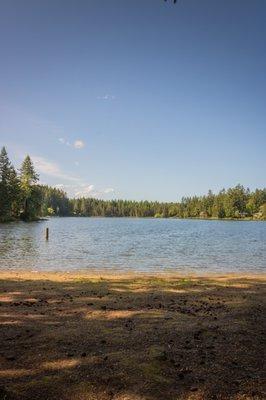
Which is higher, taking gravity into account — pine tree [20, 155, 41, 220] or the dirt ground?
pine tree [20, 155, 41, 220]

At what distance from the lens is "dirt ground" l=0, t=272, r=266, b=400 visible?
20.8ft

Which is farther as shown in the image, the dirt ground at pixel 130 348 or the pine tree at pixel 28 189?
the pine tree at pixel 28 189

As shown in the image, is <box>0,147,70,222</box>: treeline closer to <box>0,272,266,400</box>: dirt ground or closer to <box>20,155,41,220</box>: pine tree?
<box>20,155,41,220</box>: pine tree

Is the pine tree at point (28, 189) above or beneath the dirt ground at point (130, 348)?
above

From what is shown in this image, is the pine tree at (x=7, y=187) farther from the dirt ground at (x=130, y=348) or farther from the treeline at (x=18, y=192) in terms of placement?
the dirt ground at (x=130, y=348)

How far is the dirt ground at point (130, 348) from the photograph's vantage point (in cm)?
633

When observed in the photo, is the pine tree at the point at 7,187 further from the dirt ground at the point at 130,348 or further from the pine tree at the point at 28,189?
the dirt ground at the point at 130,348

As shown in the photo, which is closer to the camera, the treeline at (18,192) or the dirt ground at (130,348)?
the dirt ground at (130,348)

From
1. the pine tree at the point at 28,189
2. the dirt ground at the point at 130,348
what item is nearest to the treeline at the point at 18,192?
the pine tree at the point at 28,189

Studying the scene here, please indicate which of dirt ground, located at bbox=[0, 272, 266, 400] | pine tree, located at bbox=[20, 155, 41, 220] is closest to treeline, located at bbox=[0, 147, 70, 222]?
pine tree, located at bbox=[20, 155, 41, 220]

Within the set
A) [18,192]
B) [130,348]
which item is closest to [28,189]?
[18,192]

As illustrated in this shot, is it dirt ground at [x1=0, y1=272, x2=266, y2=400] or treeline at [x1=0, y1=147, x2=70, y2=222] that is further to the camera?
treeline at [x1=0, y1=147, x2=70, y2=222]

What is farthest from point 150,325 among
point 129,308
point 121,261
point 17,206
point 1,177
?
point 17,206

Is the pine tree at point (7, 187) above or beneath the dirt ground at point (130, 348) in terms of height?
above
